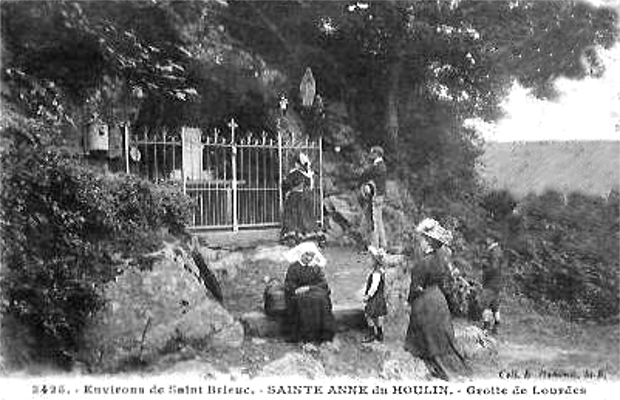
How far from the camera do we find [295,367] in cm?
566

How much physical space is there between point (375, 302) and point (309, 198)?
1.90 metres

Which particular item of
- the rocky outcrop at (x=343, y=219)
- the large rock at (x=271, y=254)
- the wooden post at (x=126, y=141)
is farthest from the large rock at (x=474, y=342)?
the wooden post at (x=126, y=141)

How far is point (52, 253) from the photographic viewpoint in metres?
5.24

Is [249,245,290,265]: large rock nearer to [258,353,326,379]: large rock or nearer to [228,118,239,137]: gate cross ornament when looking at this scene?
[258,353,326,379]: large rock

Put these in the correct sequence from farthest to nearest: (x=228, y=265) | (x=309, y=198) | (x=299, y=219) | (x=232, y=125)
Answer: (x=309, y=198)
(x=299, y=219)
(x=232, y=125)
(x=228, y=265)

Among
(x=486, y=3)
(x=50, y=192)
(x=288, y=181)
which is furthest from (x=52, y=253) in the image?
(x=486, y=3)

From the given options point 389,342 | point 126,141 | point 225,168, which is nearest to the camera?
point 389,342

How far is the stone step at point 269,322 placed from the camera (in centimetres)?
586

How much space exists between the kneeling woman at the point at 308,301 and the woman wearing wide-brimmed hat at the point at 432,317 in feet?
2.57

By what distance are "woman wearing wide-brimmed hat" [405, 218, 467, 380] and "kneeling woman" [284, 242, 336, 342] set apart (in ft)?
2.57

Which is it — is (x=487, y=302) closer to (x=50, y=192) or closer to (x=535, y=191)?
(x=535, y=191)

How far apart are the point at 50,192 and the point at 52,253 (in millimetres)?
497

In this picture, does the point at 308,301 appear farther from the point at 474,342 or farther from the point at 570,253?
the point at 570,253

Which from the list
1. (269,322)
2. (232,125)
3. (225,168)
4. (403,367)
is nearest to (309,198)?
(225,168)
